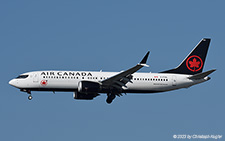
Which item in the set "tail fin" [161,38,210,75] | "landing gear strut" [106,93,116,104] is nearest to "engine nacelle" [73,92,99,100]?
"landing gear strut" [106,93,116,104]

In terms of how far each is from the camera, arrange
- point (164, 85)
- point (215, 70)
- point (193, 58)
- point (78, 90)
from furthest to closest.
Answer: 1. point (193, 58)
2. point (164, 85)
3. point (78, 90)
4. point (215, 70)

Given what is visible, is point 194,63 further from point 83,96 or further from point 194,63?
point 83,96

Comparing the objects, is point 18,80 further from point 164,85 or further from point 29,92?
point 164,85

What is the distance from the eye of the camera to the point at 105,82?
2298 inches

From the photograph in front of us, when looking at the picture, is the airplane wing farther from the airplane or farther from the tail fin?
the tail fin

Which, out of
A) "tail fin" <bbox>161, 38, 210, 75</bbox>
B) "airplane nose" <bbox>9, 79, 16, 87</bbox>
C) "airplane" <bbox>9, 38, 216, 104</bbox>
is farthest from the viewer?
"tail fin" <bbox>161, 38, 210, 75</bbox>

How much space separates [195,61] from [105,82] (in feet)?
47.3

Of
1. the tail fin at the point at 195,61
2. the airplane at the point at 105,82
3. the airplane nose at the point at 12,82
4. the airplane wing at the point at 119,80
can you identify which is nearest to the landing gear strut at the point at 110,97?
the airplane at the point at 105,82

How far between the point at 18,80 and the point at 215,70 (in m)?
23.3

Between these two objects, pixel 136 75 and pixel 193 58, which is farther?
pixel 193 58

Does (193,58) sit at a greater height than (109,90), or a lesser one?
greater

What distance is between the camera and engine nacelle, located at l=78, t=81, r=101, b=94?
5762 cm

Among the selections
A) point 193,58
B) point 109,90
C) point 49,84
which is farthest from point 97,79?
point 193,58

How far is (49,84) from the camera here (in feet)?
191
